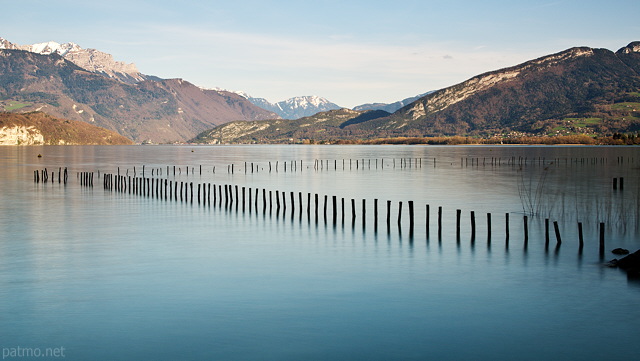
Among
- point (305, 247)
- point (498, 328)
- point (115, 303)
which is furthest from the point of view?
point (305, 247)

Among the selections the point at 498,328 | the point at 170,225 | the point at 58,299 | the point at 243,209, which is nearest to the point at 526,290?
the point at 498,328

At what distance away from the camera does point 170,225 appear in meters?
40.5

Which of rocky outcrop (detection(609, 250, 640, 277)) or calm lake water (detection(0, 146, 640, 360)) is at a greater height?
rocky outcrop (detection(609, 250, 640, 277))

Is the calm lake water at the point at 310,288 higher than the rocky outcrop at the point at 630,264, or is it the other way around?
the rocky outcrop at the point at 630,264

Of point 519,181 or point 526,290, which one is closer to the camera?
point 526,290

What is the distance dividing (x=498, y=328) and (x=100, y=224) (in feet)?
98.5

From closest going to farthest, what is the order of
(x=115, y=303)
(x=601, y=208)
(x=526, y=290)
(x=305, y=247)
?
(x=115, y=303), (x=526, y=290), (x=305, y=247), (x=601, y=208)

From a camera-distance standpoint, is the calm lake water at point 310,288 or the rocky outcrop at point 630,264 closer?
the calm lake water at point 310,288

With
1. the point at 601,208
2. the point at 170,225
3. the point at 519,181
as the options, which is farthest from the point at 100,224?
the point at 519,181

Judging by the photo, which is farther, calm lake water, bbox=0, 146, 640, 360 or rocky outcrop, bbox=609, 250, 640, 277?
rocky outcrop, bbox=609, 250, 640, 277

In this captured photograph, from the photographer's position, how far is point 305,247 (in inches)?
1267

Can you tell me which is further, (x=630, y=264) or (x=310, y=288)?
(x=630, y=264)

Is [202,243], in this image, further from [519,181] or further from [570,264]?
[519,181]

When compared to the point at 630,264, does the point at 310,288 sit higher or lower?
lower
